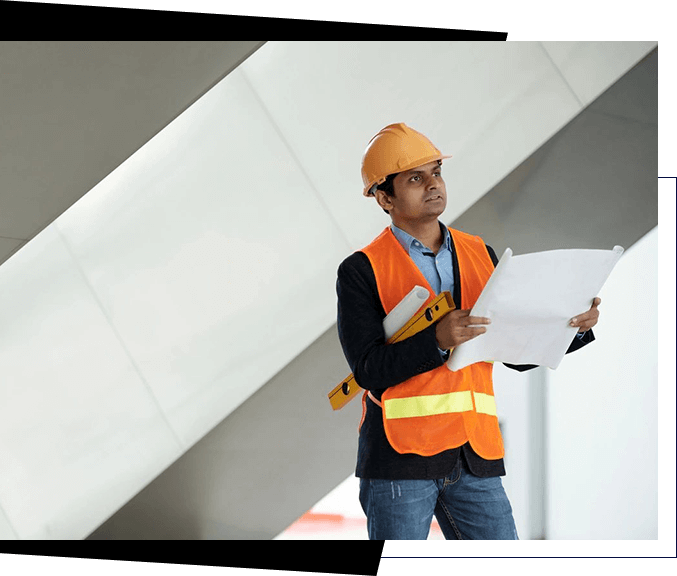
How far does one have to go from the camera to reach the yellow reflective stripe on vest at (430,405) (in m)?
1.71

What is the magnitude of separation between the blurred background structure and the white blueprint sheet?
3.42 feet

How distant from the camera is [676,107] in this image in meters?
2.87

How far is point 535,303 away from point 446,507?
18.6 inches

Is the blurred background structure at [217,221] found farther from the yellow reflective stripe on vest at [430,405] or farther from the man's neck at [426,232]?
the yellow reflective stripe on vest at [430,405]

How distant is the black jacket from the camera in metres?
1.64

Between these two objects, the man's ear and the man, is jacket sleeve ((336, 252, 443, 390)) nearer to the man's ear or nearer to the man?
the man

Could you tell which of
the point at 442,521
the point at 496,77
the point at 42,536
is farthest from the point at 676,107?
the point at 42,536

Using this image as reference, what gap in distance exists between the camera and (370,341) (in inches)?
67.6

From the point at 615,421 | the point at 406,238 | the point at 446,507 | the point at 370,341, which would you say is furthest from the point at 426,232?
the point at 615,421

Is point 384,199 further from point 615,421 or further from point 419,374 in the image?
point 615,421

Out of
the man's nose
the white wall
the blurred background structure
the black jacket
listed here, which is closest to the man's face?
the man's nose

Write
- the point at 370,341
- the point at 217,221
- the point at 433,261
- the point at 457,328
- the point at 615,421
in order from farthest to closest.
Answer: the point at 615,421
the point at 217,221
the point at 433,261
the point at 370,341
the point at 457,328
